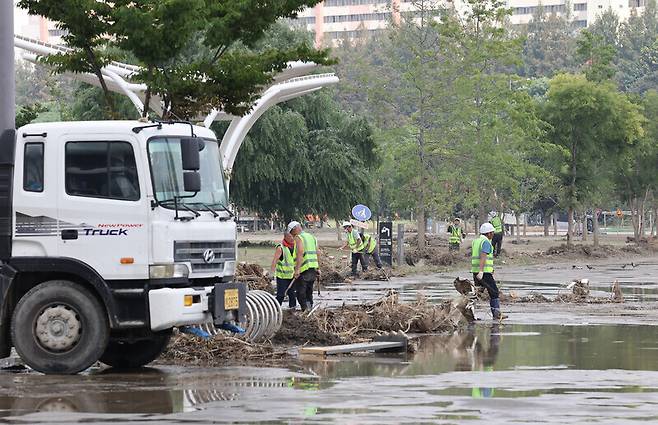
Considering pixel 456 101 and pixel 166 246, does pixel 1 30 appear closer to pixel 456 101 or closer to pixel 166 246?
pixel 166 246

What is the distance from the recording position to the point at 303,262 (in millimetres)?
25078

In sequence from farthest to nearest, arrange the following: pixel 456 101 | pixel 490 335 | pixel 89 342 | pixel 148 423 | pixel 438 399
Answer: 1. pixel 456 101
2. pixel 490 335
3. pixel 89 342
4. pixel 438 399
5. pixel 148 423

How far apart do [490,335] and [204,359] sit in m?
5.79

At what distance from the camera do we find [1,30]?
59.1 ft

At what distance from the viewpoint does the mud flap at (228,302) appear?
54.5 feet

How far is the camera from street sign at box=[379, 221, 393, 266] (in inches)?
1785

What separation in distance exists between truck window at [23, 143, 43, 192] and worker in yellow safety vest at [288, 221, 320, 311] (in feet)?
28.9

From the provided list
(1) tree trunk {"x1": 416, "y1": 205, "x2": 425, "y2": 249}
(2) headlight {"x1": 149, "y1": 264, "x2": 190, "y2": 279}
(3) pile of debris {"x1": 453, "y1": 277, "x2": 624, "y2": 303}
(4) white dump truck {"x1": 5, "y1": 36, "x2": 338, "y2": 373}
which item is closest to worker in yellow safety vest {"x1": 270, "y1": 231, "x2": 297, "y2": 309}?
(3) pile of debris {"x1": 453, "y1": 277, "x2": 624, "y2": 303}

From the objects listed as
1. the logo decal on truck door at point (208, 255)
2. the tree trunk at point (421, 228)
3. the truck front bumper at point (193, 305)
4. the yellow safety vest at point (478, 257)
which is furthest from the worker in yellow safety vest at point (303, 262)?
the tree trunk at point (421, 228)

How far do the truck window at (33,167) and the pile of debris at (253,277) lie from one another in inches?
561

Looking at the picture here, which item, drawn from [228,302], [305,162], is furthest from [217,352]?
[305,162]

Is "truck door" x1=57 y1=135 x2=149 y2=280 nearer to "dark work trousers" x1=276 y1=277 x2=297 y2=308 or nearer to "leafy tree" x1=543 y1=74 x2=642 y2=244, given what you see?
"dark work trousers" x1=276 y1=277 x2=297 y2=308

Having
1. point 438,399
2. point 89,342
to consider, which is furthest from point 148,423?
point 89,342

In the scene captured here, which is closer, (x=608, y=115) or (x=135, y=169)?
(x=135, y=169)
